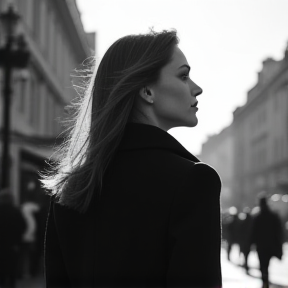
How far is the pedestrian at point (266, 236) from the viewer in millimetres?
14188

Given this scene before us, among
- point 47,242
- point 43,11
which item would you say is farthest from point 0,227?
point 43,11

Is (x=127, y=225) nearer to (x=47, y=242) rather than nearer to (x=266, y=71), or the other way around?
(x=47, y=242)

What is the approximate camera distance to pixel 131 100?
2.06 metres

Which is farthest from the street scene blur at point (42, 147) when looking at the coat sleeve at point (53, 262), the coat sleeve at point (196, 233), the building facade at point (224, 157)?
the building facade at point (224, 157)

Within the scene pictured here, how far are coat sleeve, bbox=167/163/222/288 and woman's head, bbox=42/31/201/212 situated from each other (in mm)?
271

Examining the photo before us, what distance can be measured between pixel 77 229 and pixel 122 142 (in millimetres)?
285

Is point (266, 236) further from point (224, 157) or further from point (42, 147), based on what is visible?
point (224, 157)

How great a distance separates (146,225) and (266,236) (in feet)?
41.4

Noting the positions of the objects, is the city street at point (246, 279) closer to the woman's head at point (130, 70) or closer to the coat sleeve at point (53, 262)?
the coat sleeve at point (53, 262)

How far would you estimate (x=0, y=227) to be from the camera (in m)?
12.0

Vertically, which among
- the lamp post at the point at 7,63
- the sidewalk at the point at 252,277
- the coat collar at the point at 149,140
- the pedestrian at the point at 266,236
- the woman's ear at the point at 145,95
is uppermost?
the lamp post at the point at 7,63

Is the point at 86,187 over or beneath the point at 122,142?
beneath

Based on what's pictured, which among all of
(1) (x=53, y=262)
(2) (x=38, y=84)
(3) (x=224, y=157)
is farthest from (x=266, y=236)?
(3) (x=224, y=157)

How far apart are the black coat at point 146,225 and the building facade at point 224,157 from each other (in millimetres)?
97566
